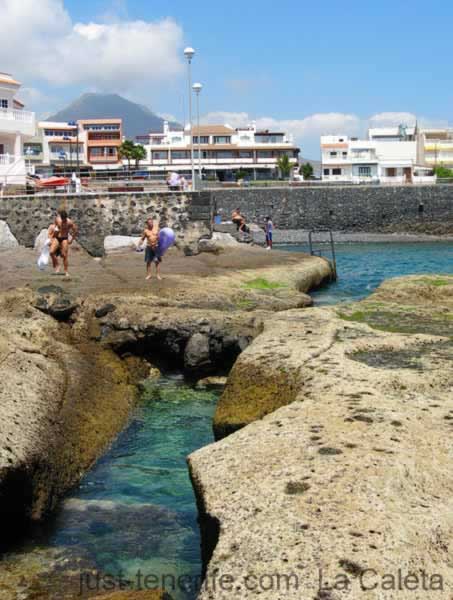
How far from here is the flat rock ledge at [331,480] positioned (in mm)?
4855

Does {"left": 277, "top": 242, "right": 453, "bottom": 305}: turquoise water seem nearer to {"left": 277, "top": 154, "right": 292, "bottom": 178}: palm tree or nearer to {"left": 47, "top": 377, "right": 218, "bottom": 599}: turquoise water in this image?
{"left": 47, "top": 377, "right": 218, "bottom": 599}: turquoise water

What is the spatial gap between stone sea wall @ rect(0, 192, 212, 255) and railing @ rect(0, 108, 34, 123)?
809 centimetres

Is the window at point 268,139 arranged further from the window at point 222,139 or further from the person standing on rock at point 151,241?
the person standing on rock at point 151,241

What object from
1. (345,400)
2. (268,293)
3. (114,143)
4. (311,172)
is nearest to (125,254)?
(268,293)

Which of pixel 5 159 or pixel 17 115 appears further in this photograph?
pixel 17 115

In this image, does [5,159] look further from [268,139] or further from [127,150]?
[268,139]

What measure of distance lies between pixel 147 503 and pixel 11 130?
3408 centimetres

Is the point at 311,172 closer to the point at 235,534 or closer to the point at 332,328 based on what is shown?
the point at 332,328

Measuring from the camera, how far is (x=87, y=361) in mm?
12836

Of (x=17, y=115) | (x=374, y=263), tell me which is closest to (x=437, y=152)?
(x=374, y=263)

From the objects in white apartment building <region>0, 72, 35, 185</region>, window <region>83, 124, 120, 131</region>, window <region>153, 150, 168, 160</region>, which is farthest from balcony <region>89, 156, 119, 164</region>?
white apartment building <region>0, 72, 35, 185</region>

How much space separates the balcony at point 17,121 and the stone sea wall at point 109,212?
25.0 feet

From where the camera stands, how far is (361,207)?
58281 mm

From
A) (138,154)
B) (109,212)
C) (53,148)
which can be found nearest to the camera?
(109,212)
